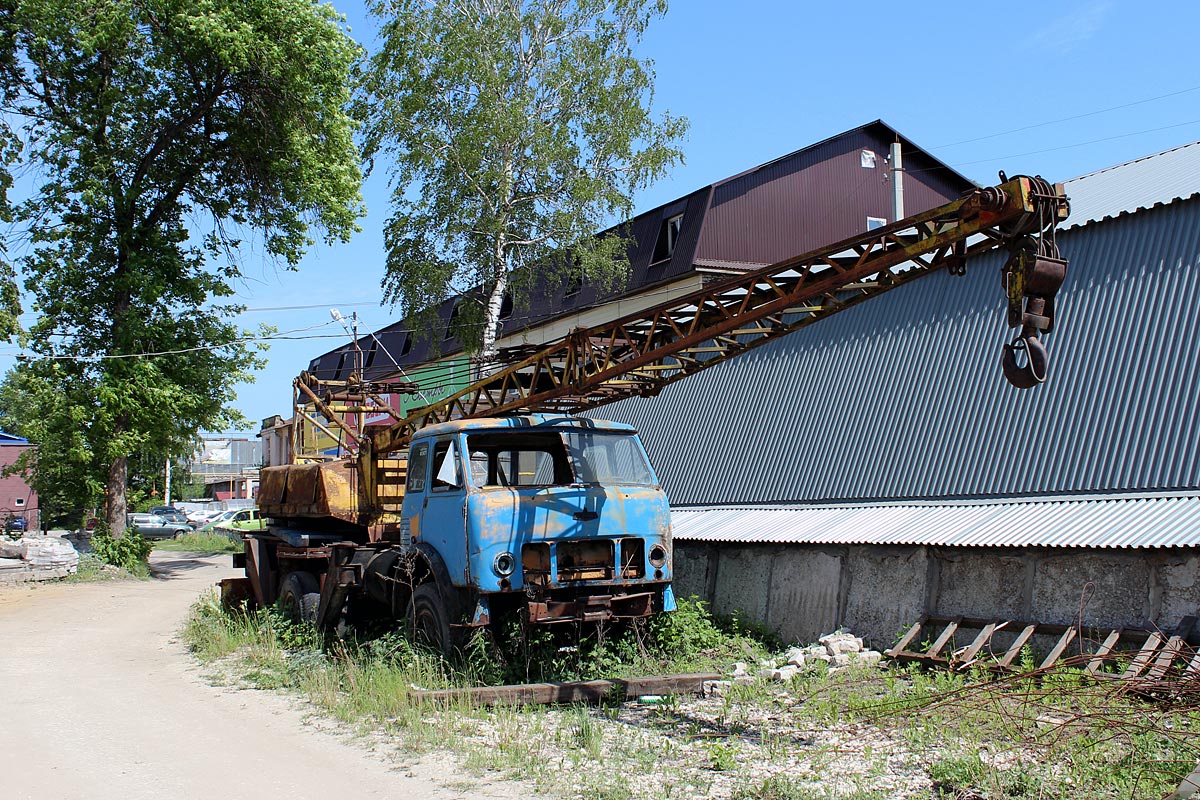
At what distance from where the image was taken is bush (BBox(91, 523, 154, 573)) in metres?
25.7

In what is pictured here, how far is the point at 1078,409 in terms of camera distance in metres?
12.1

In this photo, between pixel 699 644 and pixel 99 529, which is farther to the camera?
pixel 99 529

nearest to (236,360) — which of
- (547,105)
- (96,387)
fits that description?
(96,387)

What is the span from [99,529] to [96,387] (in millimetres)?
3857

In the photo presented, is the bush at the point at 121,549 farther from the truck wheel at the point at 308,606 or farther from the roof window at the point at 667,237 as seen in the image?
the roof window at the point at 667,237

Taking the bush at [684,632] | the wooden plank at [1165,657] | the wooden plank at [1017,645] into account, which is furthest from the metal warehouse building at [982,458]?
the bush at [684,632]

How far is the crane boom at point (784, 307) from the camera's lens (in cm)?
819

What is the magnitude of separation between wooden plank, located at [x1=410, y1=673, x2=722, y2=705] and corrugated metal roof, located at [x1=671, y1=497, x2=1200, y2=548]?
317 cm

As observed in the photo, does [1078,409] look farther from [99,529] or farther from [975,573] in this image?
[99,529]

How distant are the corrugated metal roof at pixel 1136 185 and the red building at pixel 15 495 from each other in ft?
153

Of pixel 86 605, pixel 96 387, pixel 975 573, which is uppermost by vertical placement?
pixel 96 387

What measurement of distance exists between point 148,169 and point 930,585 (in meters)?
22.1

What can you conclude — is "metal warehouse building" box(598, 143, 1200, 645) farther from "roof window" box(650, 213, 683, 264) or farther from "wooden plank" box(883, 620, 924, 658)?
"roof window" box(650, 213, 683, 264)

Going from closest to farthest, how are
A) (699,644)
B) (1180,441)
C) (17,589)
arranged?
(1180,441), (699,644), (17,589)
